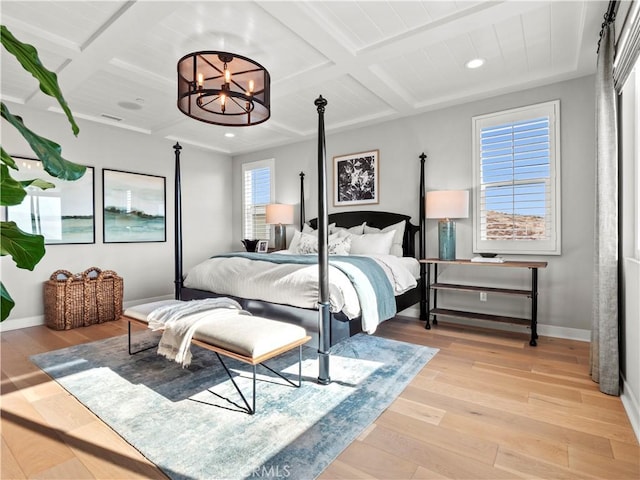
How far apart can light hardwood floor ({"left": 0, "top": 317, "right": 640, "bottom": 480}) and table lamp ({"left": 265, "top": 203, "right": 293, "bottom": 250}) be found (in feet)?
10.6

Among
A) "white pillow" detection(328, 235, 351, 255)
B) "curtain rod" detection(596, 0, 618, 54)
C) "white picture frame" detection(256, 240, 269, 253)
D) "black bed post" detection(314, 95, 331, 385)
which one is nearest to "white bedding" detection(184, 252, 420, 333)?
"black bed post" detection(314, 95, 331, 385)

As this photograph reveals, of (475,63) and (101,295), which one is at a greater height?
(475,63)

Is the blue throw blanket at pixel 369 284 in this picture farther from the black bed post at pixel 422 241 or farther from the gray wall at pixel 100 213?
the gray wall at pixel 100 213

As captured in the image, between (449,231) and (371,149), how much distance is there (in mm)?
1632

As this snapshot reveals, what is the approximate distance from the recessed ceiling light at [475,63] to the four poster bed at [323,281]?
117 cm

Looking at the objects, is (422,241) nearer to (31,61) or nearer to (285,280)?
(285,280)

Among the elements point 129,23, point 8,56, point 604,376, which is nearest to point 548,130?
point 604,376

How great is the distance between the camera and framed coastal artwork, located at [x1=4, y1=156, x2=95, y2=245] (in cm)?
402

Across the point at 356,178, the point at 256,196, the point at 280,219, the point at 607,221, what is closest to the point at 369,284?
the point at 607,221

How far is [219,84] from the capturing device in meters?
2.66

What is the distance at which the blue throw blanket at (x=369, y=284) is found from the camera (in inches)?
108

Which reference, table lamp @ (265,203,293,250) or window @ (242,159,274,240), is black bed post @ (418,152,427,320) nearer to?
table lamp @ (265,203,293,250)

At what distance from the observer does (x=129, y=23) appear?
2482mm

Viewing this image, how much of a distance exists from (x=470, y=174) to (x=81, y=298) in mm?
4712
